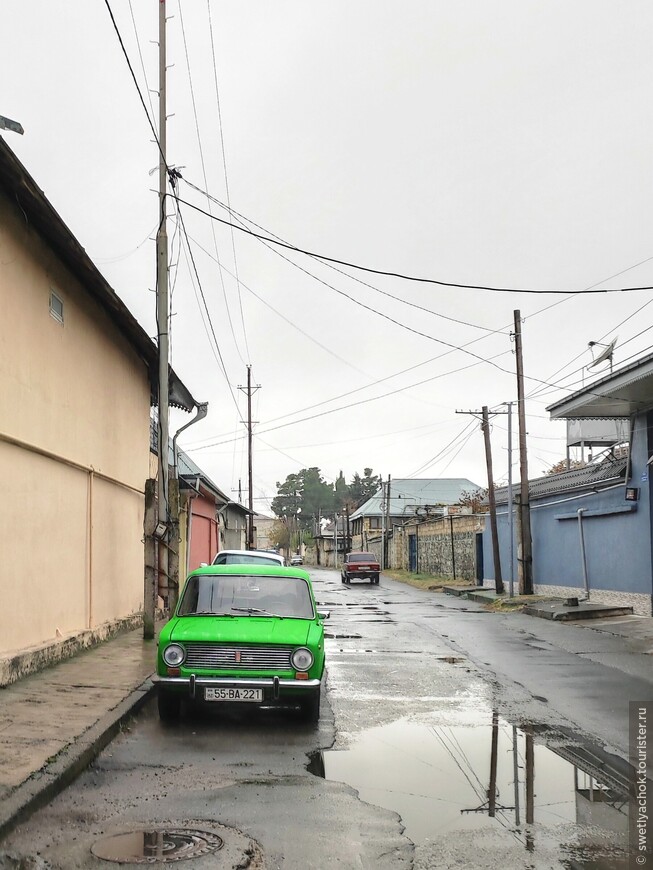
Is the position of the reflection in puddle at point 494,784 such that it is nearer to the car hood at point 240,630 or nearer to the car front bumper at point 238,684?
the car front bumper at point 238,684

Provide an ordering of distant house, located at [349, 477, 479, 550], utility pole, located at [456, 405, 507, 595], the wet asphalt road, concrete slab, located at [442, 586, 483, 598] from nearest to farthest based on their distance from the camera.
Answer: the wet asphalt road < utility pole, located at [456, 405, 507, 595] < concrete slab, located at [442, 586, 483, 598] < distant house, located at [349, 477, 479, 550]

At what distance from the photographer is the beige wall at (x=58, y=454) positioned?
33.7 ft

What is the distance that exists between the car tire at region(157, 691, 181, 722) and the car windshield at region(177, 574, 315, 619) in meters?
1.04

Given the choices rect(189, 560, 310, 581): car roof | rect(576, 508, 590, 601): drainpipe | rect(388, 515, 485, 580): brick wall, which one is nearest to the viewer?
rect(189, 560, 310, 581): car roof

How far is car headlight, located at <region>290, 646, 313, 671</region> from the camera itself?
8180 mm

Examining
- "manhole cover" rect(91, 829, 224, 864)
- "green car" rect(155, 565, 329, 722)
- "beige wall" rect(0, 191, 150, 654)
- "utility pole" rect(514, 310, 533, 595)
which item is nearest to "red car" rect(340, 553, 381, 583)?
"utility pole" rect(514, 310, 533, 595)

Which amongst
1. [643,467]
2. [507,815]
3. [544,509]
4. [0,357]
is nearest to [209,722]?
[507,815]

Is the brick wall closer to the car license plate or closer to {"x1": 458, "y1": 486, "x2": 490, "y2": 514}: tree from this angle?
{"x1": 458, "y1": 486, "x2": 490, "y2": 514}: tree

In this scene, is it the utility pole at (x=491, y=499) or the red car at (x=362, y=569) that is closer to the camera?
the utility pole at (x=491, y=499)

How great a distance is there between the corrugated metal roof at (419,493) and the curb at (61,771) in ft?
255

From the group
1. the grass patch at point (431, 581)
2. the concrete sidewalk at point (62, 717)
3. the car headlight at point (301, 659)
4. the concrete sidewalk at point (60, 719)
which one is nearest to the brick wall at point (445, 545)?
the grass patch at point (431, 581)

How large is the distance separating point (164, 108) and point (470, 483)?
252ft

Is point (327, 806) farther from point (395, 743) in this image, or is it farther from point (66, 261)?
point (66, 261)

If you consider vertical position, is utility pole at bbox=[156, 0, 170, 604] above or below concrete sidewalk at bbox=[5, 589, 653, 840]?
above
